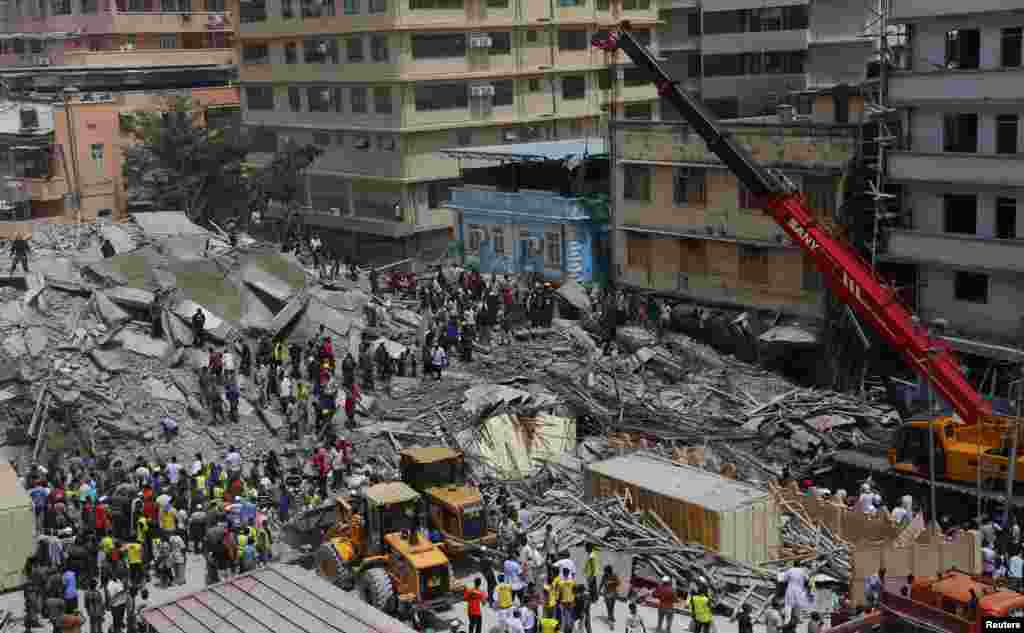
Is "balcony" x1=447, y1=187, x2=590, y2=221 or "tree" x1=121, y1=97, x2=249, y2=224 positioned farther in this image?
"tree" x1=121, y1=97, x2=249, y2=224

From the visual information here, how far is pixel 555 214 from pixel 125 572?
26.5 metres

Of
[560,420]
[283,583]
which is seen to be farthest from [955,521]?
[283,583]

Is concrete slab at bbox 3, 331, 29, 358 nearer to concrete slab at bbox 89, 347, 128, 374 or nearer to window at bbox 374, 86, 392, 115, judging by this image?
concrete slab at bbox 89, 347, 128, 374

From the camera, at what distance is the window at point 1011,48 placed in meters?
34.4

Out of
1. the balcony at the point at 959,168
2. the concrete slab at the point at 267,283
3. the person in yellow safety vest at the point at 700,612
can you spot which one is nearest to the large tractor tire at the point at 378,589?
the person in yellow safety vest at the point at 700,612

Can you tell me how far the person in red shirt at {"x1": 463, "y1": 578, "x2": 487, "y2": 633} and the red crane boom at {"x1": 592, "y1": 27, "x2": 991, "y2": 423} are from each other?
13226mm

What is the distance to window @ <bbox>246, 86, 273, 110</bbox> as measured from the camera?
6800 centimetres

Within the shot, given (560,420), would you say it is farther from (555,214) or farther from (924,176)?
(555,214)

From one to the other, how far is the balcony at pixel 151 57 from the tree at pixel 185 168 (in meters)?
19.3

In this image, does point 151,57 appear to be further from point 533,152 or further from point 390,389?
point 390,389

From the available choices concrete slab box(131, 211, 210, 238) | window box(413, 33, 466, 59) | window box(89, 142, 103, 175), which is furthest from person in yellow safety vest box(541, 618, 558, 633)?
window box(89, 142, 103, 175)

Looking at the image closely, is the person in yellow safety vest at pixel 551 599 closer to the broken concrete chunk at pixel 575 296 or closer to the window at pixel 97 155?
the broken concrete chunk at pixel 575 296

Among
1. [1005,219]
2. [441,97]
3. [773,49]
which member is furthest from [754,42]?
[1005,219]

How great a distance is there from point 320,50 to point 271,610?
44.6 meters
